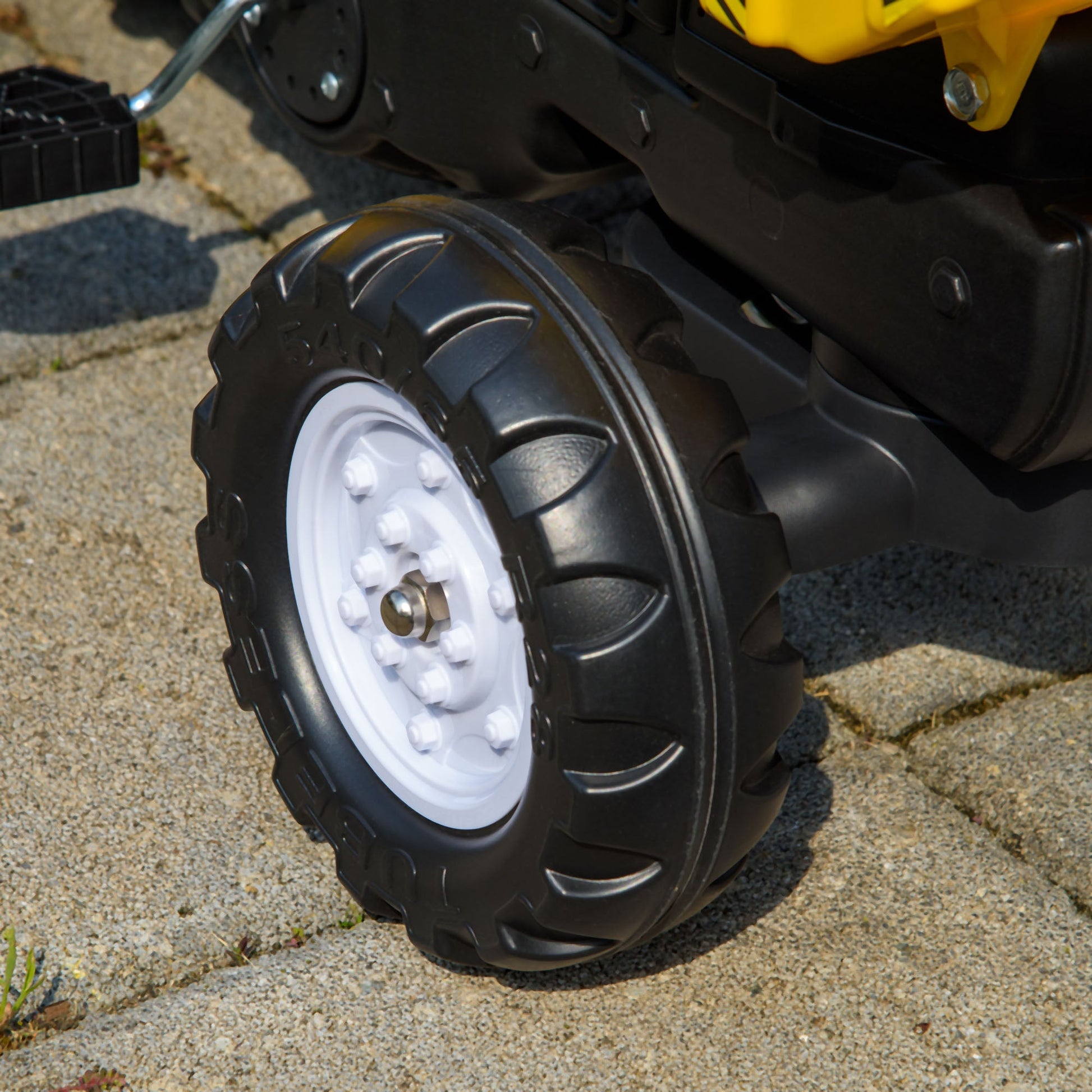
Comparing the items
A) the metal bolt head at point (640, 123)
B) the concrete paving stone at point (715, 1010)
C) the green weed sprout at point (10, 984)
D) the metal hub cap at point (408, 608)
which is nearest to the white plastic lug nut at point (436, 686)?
the metal hub cap at point (408, 608)

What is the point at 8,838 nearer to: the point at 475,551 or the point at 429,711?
the point at 429,711

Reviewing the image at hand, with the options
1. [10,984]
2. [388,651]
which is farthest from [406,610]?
[10,984]

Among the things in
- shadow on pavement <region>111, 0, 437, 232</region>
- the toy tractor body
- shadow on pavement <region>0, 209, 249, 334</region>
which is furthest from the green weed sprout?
shadow on pavement <region>111, 0, 437, 232</region>

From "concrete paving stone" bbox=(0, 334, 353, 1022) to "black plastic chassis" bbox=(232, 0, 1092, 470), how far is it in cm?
89

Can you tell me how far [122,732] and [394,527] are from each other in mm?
670

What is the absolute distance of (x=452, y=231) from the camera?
149 centimetres

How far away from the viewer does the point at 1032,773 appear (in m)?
2.01

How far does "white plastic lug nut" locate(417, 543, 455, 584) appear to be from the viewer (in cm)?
160

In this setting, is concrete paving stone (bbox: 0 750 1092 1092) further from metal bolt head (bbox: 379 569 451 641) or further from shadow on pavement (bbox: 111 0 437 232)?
shadow on pavement (bbox: 111 0 437 232)

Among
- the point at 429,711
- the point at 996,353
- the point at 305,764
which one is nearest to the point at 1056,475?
the point at 996,353

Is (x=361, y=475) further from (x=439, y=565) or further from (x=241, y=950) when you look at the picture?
(x=241, y=950)

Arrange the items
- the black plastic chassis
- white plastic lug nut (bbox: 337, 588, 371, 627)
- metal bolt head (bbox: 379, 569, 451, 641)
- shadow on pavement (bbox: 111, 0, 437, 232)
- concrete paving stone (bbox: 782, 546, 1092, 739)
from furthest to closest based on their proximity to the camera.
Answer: shadow on pavement (bbox: 111, 0, 437, 232) → concrete paving stone (bbox: 782, 546, 1092, 739) → white plastic lug nut (bbox: 337, 588, 371, 627) → metal bolt head (bbox: 379, 569, 451, 641) → the black plastic chassis

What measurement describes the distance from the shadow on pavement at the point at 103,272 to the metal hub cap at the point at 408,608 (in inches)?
54.0

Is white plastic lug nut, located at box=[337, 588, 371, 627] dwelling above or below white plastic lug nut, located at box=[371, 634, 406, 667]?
above
